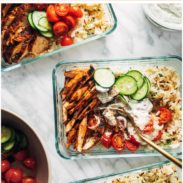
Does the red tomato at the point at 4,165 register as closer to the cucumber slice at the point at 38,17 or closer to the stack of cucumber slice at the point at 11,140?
the stack of cucumber slice at the point at 11,140

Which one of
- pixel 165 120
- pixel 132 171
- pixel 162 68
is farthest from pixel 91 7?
pixel 132 171

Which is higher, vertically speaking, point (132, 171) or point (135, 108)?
point (135, 108)

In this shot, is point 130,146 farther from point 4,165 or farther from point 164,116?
point 4,165

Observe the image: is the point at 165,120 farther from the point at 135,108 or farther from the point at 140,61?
the point at 140,61

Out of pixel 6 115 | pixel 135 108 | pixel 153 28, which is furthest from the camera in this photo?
pixel 153 28

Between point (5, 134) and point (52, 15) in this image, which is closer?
point (5, 134)

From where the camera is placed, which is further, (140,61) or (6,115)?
(140,61)

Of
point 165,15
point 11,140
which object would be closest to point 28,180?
point 11,140
